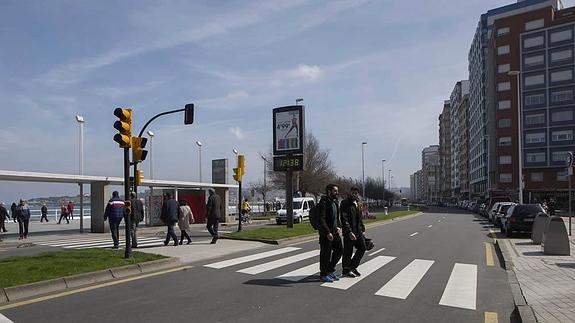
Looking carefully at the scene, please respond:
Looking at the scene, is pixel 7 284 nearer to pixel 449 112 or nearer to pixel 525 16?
pixel 525 16

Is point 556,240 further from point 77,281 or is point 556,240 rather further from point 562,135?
point 562,135

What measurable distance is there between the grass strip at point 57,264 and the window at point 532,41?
276 ft

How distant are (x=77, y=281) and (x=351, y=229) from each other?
5.09 m

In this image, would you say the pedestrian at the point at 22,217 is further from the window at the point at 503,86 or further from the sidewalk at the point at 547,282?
the window at the point at 503,86

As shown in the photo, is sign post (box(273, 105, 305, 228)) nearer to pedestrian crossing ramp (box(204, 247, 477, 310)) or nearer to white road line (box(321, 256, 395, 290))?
pedestrian crossing ramp (box(204, 247, 477, 310))

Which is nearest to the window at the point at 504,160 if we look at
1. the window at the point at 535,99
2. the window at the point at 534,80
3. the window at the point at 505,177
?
the window at the point at 505,177

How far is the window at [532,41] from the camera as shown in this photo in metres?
81.7

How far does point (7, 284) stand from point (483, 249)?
1392 centimetres

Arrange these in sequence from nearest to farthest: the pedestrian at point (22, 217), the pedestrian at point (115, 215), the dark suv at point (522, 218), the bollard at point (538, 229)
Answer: the pedestrian at point (115, 215)
the bollard at point (538, 229)
the pedestrian at point (22, 217)
the dark suv at point (522, 218)

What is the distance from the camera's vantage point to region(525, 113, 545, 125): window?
265ft

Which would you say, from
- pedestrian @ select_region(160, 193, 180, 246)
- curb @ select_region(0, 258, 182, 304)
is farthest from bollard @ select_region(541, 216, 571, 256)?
pedestrian @ select_region(160, 193, 180, 246)

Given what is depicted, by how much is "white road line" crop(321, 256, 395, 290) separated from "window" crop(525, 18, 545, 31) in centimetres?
8237

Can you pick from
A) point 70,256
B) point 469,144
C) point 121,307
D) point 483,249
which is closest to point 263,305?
point 121,307

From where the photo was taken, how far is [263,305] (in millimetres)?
7676
